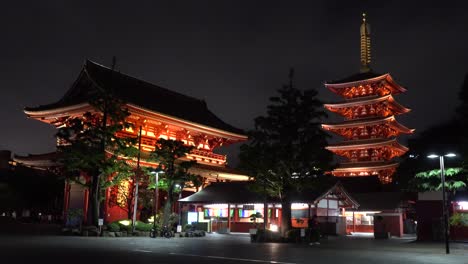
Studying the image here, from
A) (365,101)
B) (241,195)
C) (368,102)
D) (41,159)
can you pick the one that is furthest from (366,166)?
(41,159)

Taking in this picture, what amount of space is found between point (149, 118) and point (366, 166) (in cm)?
3197

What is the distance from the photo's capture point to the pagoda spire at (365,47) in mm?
72488

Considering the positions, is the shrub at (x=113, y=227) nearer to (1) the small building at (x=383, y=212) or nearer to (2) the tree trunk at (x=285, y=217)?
(2) the tree trunk at (x=285, y=217)

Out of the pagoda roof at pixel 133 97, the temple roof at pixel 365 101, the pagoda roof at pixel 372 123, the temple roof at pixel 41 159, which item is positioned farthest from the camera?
the temple roof at pixel 365 101

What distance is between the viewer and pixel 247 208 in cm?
4453

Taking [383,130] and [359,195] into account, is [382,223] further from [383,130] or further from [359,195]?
[383,130]

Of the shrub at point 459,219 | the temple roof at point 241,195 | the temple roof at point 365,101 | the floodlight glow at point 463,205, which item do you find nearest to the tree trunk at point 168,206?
the temple roof at point 241,195

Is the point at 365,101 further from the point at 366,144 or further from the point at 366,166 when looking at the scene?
the point at 366,166

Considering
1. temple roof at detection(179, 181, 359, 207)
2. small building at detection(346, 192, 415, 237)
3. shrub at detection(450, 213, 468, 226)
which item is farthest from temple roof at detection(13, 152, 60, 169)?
shrub at detection(450, 213, 468, 226)

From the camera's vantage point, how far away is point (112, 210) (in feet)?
137

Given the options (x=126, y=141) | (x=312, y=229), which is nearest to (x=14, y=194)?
(x=126, y=141)

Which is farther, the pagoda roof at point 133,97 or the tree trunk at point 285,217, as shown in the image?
the pagoda roof at point 133,97

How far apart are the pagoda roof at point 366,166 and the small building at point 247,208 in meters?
17.8

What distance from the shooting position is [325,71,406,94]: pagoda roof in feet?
215
